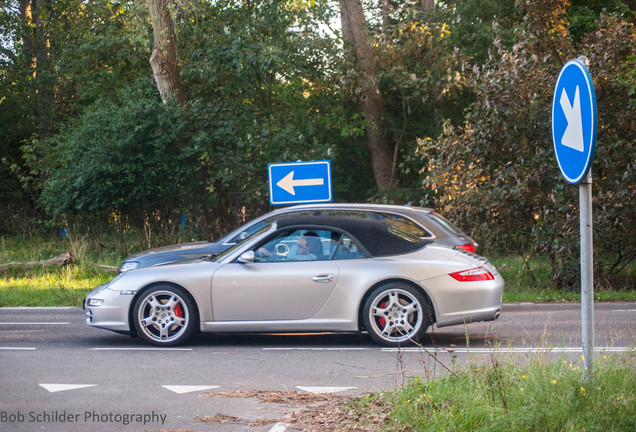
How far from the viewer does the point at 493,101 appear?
52.2 feet

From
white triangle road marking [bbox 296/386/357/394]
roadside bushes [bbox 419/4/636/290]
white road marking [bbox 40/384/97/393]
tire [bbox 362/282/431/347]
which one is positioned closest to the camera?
white triangle road marking [bbox 296/386/357/394]

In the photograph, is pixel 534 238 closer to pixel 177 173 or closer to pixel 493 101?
pixel 493 101

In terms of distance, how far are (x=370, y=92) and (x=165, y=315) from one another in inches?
757

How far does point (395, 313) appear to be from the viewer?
8.78 meters

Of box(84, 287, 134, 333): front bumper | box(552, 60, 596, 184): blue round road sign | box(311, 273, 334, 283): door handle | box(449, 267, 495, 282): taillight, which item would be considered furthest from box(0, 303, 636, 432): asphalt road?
box(552, 60, 596, 184): blue round road sign

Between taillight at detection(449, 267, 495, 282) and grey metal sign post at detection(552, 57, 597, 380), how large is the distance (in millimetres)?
3411

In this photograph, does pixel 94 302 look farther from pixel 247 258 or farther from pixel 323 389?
pixel 323 389

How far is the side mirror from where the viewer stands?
8984mm

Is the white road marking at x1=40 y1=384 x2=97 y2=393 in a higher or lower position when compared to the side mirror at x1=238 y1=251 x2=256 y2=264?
lower

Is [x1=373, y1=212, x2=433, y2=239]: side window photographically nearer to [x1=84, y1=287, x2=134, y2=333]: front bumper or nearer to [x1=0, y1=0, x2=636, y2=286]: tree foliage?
[x1=84, y1=287, x2=134, y2=333]: front bumper

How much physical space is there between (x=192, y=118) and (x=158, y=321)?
14.6m

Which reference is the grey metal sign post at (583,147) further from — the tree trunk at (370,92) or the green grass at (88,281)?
the tree trunk at (370,92)

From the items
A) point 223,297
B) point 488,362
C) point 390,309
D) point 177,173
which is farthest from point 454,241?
point 177,173

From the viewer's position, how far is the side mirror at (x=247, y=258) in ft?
29.5
